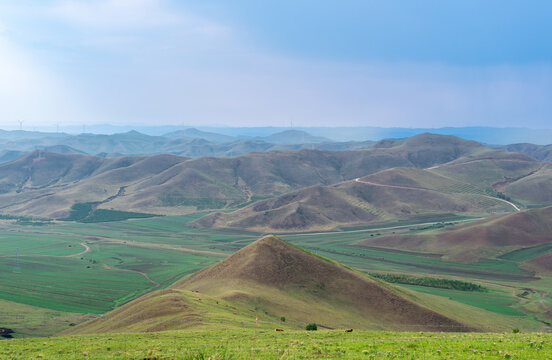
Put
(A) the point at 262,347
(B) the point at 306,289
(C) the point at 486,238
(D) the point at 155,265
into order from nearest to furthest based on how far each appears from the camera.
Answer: (A) the point at 262,347 → (B) the point at 306,289 → (D) the point at 155,265 → (C) the point at 486,238

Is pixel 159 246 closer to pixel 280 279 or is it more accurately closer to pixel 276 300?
pixel 280 279

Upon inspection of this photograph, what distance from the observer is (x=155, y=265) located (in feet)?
443

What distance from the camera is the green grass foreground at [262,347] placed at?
2406 centimetres

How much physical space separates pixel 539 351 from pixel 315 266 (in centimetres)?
5288

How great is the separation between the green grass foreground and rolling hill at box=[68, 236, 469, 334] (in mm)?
8482

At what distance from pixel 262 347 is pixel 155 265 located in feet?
374

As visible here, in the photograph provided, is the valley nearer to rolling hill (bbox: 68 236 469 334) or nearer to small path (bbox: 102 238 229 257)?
rolling hill (bbox: 68 236 469 334)

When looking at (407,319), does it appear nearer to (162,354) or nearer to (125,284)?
(162,354)

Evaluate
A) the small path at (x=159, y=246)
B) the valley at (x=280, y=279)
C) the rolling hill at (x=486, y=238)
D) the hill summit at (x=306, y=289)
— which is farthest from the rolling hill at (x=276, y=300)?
the rolling hill at (x=486, y=238)

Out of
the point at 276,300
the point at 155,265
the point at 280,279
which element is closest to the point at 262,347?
the point at 276,300

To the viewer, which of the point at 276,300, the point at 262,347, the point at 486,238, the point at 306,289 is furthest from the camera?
the point at 486,238

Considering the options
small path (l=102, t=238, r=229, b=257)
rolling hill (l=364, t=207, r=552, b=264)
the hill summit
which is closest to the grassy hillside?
the hill summit

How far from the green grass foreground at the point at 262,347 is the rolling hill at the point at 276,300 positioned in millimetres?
8482

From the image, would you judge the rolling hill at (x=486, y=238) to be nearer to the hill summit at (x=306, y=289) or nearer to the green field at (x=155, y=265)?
the green field at (x=155, y=265)
